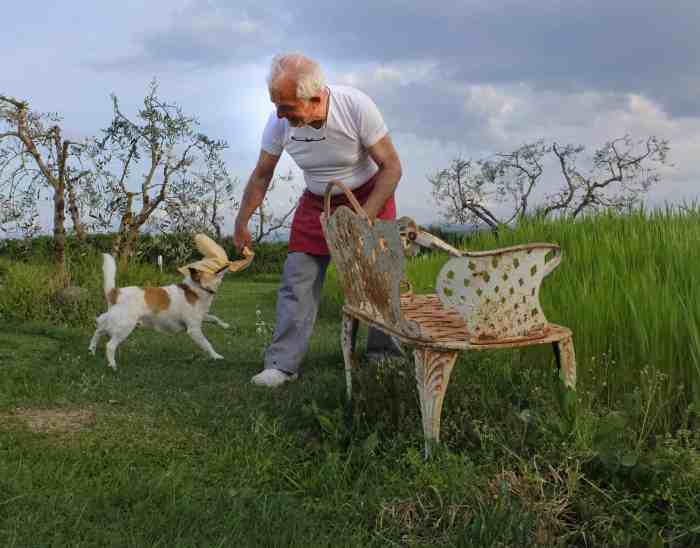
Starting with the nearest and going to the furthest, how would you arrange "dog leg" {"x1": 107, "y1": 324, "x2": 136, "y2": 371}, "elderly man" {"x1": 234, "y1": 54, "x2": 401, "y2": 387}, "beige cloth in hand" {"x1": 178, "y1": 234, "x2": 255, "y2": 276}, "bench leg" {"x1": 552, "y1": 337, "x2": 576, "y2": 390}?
1. "bench leg" {"x1": 552, "y1": 337, "x2": 576, "y2": 390}
2. "elderly man" {"x1": 234, "y1": 54, "x2": 401, "y2": 387}
3. "dog leg" {"x1": 107, "y1": 324, "x2": 136, "y2": 371}
4. "beige cloth in hand" {"x1": 178, "y1": 234, "x2": 255, "y2": 276}

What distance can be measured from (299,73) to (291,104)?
0.59 ft

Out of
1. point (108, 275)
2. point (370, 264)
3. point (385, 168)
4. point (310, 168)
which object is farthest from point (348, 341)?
point (108, 275)

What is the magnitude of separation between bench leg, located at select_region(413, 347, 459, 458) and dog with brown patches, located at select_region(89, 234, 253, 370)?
9.59 feet

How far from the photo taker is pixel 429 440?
3088mm

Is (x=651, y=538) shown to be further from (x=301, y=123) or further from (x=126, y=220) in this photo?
(x=126, y=220)

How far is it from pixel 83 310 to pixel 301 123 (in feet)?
17.9

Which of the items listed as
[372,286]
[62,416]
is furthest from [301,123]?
[62,416]

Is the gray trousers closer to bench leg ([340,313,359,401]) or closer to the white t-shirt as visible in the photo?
the white t-shirt

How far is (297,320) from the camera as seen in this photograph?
210 inches

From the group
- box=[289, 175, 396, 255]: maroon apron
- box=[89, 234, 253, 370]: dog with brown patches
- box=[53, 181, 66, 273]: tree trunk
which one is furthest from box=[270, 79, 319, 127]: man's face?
box=[53, 181, 66, 273]: tree trunk

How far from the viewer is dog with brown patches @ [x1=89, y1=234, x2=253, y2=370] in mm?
5770

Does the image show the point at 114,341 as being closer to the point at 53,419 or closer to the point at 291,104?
the point at 53,419

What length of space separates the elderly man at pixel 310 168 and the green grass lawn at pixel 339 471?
2.22 feet

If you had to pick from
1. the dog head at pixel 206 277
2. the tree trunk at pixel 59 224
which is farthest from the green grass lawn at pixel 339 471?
the tree trunk at pixel 59 224
